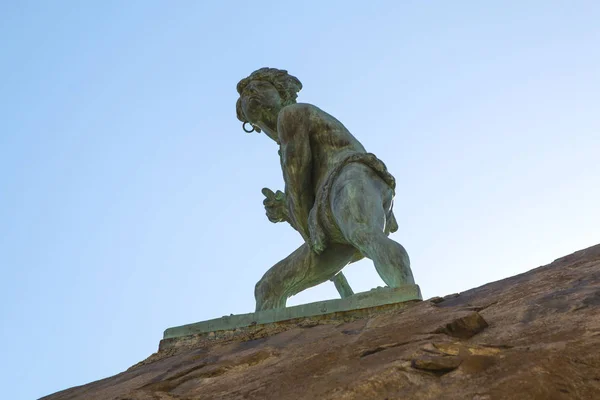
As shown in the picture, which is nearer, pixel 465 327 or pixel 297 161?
pixel 465 327

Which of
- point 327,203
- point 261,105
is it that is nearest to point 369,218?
point 327,203

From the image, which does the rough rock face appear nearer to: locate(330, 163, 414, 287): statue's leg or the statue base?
the statue base

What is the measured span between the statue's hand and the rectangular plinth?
304 cm

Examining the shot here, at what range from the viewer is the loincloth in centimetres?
520

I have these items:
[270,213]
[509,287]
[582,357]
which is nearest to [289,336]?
[509,287]

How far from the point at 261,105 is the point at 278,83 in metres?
0.32

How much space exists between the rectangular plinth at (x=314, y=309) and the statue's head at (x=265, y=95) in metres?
3.24

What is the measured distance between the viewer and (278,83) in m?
6.75

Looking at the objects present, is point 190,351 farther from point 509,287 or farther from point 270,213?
point 270,213

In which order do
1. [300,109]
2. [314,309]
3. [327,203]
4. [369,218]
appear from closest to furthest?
[314,309] < [369,218] < [327,203] < [300,109]

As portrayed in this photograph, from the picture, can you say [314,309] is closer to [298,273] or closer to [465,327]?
[465,327]

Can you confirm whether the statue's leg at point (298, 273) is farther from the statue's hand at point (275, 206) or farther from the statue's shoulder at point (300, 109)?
the statue's shoulder at point (300, 109)

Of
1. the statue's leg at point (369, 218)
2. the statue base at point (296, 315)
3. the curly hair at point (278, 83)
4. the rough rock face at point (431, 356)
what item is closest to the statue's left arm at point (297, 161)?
the statue's leg at point (369, 218)

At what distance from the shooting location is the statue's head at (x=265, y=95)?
661 centimetres
